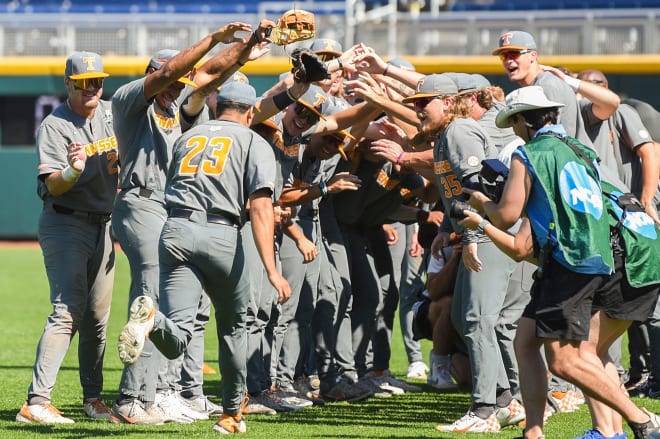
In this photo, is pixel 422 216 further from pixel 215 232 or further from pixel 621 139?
pixel 215 232

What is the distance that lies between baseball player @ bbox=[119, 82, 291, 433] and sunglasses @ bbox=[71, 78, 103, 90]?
1025mm

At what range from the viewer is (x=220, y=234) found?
584cm

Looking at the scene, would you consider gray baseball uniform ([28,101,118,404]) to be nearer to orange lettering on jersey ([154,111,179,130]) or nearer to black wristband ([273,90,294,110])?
orange lettering on jersey ([154,111,179,130])

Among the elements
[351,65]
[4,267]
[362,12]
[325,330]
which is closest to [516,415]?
[325,330]

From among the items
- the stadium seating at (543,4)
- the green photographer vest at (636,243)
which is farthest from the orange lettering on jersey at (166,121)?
the stadium seating at (543,4)

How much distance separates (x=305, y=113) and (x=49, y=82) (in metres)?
A: 17.6

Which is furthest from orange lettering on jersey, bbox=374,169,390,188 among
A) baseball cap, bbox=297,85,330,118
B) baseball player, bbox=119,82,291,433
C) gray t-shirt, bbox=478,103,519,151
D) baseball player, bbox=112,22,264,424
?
baseball player, bbox=119,82,291,433

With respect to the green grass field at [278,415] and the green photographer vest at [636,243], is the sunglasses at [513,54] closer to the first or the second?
the green photographer vest at [636,243]

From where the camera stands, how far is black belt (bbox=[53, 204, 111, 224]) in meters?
6.77

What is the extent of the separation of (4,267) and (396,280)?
468 inches

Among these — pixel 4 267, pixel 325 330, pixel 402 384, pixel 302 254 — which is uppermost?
pixel 302 254

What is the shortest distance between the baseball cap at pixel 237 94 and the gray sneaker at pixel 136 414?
1976 millimetres

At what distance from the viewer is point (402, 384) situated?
8492 mm

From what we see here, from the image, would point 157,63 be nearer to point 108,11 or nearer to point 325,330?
point 325,330
